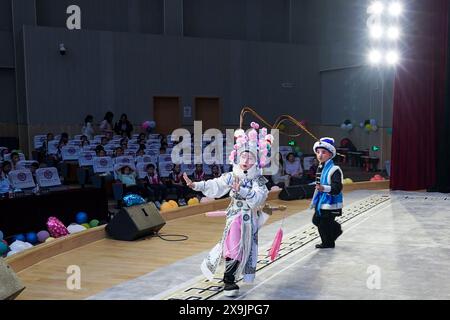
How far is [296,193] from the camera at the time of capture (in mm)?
10164

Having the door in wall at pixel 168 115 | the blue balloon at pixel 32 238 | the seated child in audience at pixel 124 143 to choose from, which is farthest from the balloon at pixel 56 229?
the door in wall at pixel 168 115

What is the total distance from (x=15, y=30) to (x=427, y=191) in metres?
12.8

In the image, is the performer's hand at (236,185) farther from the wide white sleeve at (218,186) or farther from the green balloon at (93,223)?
the green balloon at (93,223)

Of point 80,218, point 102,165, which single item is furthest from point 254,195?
point 102,165

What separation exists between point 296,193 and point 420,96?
3.27 meters

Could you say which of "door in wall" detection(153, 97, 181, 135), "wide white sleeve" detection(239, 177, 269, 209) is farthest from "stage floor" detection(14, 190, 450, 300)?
"door in wall" detection(153, 97, 181, 135)

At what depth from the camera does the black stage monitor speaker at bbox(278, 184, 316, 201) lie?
397 inches

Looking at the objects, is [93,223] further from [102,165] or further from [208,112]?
[208,112]

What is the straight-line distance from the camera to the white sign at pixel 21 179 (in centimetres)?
928

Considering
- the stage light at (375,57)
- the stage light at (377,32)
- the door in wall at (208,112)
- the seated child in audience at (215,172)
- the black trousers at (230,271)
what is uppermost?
the stage light at (377,32)

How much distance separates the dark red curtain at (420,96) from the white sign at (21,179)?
6.94 m

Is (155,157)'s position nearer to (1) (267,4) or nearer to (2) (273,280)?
(2) (273,280)

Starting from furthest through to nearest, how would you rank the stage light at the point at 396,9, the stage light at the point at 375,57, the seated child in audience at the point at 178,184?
the stage light at the point at 375,57
the stage light at the point at 396,9
the seated child in audience at the point at 178,184

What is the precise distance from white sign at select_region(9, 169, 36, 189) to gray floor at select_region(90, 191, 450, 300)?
171 inches
